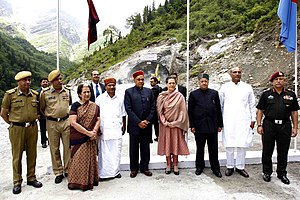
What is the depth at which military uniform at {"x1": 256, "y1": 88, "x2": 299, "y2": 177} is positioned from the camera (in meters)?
3.82

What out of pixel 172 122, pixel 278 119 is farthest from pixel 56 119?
pixel 278 119

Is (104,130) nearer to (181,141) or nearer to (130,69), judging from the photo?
(181,141)

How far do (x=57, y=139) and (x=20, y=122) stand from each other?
1.93ft

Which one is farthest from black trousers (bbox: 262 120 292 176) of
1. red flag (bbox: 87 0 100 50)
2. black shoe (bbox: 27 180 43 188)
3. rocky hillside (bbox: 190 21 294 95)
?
rocky hillside (bbox: 190 21 294 95)

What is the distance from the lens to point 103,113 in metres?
4.00

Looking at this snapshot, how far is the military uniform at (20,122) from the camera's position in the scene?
3.62 metres

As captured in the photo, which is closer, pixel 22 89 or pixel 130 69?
pixel 22 89

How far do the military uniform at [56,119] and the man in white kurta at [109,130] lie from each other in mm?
502

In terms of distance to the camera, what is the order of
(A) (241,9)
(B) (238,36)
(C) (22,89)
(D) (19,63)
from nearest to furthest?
(C) (22,89) < (B) (238,36) < (A) (241,9) < (D) (19,63)

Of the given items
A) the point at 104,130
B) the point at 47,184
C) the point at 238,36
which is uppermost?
the point at 238,36

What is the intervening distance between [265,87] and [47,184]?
11878 millimetres

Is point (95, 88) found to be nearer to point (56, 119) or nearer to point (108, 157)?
point (56, 119)

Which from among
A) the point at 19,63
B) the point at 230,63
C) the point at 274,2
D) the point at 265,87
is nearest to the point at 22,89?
the point at 265,87

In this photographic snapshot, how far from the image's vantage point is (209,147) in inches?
167
